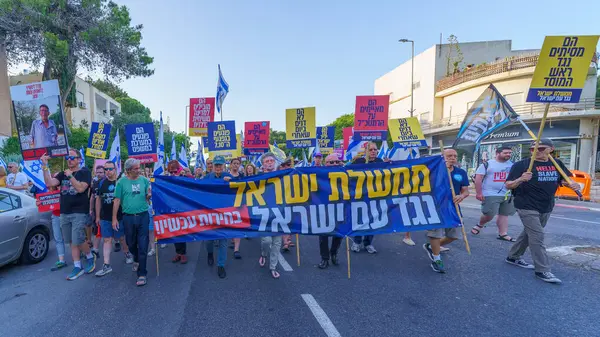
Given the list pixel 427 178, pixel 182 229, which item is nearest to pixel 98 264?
pixel 182 229

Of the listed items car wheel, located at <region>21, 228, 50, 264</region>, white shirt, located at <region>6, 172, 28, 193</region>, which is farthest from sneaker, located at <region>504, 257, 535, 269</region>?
white shirt, located at <region>6, 172, 28, 193</region>

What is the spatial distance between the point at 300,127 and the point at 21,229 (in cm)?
825

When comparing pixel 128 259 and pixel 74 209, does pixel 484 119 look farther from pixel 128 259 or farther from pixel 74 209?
pixel 74 209

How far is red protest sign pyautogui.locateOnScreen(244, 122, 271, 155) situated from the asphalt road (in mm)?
8543

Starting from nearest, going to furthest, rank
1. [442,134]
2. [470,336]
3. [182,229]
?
[470,336]
[182,229]
[442,134]

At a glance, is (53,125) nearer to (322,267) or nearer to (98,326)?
(98,326)

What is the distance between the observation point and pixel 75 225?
480 cm

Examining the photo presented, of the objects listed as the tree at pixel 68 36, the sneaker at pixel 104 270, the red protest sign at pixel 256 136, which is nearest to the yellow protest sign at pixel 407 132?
the red protest sign at pixel 256 136

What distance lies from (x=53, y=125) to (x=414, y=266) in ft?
21.0

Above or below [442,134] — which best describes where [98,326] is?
below

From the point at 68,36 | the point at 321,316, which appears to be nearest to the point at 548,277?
the point at 321,316

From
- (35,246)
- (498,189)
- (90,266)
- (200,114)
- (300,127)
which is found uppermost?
(200,114)

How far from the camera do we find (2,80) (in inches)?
853

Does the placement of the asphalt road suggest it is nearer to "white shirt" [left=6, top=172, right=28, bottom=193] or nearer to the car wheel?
the car wheel
